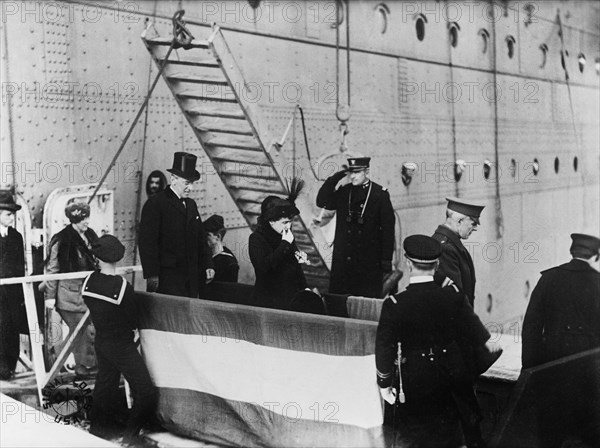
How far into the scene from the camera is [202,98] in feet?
23.6

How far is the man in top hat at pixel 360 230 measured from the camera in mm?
7086

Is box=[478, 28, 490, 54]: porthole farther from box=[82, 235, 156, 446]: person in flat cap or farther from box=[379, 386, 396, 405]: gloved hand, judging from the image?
box=[379, 386, 396, 405]: gloved hand

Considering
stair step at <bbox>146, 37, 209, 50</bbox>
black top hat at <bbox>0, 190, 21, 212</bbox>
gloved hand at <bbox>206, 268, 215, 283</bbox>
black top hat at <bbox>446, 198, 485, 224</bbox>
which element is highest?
stair step at <bbox>146, 37, 209, 50</bbox>

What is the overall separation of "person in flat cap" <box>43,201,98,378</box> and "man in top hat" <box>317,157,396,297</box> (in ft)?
7.41

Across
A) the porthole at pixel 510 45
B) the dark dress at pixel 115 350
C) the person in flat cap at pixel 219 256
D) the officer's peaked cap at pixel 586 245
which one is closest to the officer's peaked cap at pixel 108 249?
the dark dress at pixel 115 350

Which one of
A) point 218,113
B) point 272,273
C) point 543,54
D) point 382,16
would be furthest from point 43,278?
point 543,54

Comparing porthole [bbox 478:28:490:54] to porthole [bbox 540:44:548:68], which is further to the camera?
porthole [bbox 540:44:548:68]

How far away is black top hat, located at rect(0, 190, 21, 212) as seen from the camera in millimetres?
6484

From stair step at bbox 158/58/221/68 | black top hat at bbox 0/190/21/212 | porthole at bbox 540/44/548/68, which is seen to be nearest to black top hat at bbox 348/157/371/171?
stair step at bbox 158/58/221/68

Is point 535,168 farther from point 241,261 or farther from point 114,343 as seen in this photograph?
point 114,343

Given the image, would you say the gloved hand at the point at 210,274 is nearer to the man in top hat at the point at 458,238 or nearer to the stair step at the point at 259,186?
the stair step at the point at 259,186

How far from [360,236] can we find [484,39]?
30.8 ft

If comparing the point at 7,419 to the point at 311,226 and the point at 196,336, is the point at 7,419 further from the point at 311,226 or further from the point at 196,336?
the point at 311,226

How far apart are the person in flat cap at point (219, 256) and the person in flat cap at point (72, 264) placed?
1.09 meters
